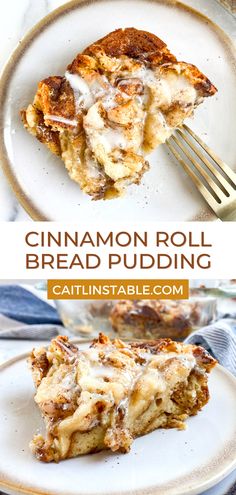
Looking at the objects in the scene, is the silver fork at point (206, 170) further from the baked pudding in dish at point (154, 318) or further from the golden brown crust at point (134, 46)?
the baked pudding in dish at point (154, 318)

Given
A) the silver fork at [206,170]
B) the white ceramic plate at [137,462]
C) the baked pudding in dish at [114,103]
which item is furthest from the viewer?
the silver fork at [206,170]

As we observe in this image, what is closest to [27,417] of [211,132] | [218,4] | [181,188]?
[181,188]

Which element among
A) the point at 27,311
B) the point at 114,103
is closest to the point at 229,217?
the point at 114,103

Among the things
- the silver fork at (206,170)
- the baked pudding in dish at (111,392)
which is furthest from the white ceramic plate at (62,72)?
the baked pudding in dish at (111,392)

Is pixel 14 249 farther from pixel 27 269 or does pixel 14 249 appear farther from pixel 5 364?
pixel 5 364

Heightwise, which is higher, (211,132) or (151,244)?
(211,132)
